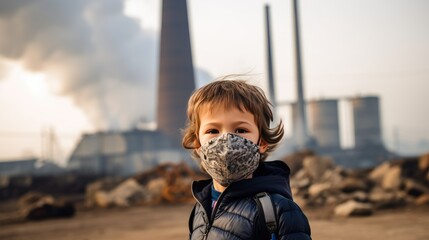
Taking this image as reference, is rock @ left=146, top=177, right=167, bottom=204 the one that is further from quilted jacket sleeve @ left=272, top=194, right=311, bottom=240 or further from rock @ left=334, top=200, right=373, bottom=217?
quilted jacket sleeve @ left=272, top=194, right=311, bottom=240

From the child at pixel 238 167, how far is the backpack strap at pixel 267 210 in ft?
0.03

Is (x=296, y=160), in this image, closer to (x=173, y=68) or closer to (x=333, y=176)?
(x=333, y=176)

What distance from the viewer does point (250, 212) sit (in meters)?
1.54

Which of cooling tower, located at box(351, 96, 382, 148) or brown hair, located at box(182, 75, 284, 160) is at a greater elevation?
brown hair, located at box(182, 75, 284, 160)

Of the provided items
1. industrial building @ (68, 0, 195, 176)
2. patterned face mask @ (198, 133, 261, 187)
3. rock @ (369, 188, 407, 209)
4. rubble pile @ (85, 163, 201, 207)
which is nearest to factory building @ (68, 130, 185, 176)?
industrial building @ (68, 0, 195, 176)

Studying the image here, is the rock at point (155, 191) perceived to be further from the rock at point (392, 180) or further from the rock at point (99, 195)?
A: the rock at point (392, 180)

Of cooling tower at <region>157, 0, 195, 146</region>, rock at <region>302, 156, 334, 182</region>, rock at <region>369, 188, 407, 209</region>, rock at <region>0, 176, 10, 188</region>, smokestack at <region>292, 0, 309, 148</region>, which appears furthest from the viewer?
cooling tower at <region>157, 0, 195, 146</region>

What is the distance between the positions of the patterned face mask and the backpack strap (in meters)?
0.09

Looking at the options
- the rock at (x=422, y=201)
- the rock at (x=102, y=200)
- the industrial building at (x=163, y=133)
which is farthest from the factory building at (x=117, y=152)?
the rock at (x=422, y=201)

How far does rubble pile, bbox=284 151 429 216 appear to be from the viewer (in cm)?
876

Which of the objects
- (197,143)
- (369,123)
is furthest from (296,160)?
(369,123)

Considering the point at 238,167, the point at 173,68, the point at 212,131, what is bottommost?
the point at 238,167

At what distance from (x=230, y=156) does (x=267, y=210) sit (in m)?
0.20

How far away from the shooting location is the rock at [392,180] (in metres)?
10.6
